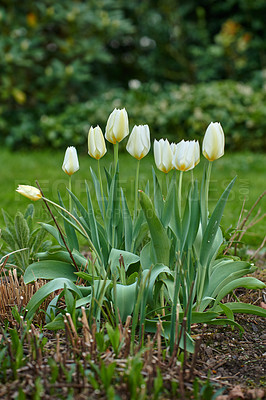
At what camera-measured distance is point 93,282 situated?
1.76 metres

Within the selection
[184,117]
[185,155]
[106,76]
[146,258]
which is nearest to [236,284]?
[146,258]

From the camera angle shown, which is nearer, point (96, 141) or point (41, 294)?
point (41, 294)

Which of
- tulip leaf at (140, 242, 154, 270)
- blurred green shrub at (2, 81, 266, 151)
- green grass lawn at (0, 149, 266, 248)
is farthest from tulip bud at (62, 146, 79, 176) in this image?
blurred green shrub at (2, 81, 266, 151)

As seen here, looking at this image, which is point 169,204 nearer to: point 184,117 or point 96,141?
point 96,141

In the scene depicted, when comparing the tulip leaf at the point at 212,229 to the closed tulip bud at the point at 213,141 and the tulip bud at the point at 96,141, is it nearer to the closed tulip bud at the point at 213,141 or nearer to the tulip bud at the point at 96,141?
the closed tulip bud at the point at 213,141

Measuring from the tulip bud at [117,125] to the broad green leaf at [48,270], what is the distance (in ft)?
1.97

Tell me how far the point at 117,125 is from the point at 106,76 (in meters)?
8.11

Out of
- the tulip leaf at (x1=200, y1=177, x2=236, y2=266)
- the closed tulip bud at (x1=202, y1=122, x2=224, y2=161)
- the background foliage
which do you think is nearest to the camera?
the closed tulip bud at (x1=202, y1=122, x2=224, y2=161)

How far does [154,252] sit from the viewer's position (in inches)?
76.9

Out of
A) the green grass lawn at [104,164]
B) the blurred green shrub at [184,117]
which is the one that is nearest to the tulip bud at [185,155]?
the green grass lawn at [104,164]

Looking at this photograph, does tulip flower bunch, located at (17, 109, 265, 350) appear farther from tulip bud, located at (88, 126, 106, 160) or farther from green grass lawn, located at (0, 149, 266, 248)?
green grass lawn, located at (0, 149, 266, 248)

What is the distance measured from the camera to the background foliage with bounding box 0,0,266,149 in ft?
22.5

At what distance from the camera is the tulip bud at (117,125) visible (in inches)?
73.6

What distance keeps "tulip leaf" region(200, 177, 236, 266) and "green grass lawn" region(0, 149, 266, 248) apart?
6.56ft
